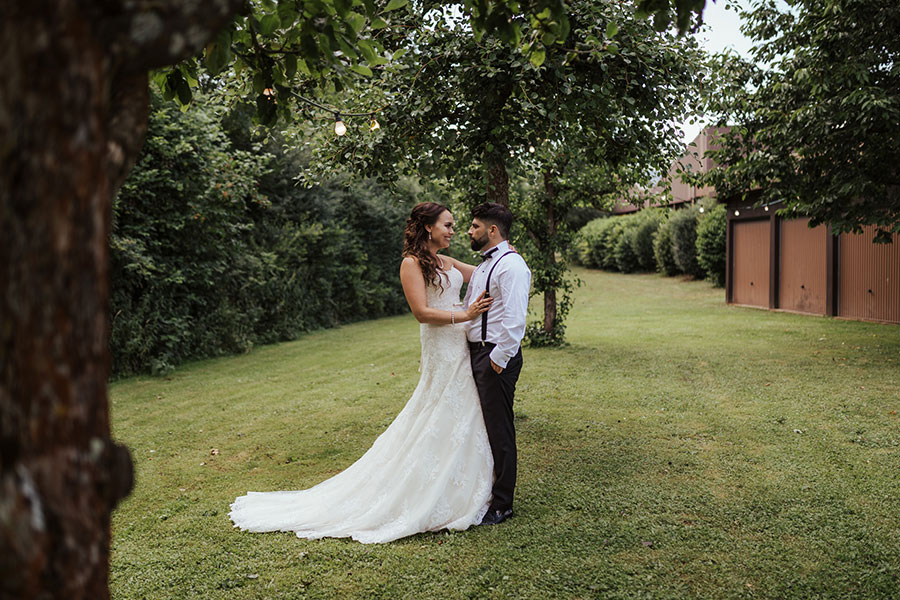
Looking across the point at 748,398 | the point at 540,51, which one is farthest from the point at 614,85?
the point at 748,398

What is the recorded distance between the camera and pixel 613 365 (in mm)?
10609

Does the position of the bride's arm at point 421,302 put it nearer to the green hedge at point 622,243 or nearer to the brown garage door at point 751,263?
the brown garage door at point 751,263

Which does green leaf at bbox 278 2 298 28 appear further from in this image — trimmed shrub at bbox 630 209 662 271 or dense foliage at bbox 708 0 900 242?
trimmed shrub at bbox 630 209 662 271

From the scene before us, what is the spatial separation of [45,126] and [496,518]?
3898mm

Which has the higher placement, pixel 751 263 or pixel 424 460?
pixel 751 263

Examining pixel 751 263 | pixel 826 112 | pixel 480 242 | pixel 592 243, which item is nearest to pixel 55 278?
pixel 480 242

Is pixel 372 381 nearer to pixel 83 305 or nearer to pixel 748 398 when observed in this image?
pixel 748 398

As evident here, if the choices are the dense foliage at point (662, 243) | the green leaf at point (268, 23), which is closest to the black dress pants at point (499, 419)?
the green leaf at point (268, 23)

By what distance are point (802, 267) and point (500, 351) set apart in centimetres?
1647

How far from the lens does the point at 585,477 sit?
212 inches

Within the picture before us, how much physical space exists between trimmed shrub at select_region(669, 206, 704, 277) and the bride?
24.8 meters

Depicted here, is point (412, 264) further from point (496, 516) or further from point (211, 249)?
point (211, 249)

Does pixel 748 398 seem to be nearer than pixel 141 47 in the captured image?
No

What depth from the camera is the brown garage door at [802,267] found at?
17141mm
